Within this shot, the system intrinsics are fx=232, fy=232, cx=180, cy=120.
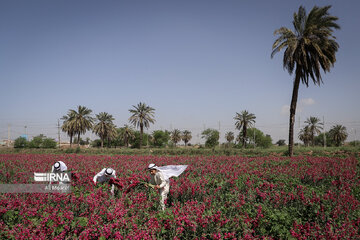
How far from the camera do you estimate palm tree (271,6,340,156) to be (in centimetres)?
1856

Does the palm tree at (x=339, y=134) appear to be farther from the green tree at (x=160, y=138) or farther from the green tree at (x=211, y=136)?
the green tree at (x=160, y=138)

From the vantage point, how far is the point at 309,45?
19.0 meters

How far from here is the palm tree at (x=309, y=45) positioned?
18562 mm

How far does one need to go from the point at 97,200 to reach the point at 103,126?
174 feet

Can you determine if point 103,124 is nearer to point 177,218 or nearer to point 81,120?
point 81,120

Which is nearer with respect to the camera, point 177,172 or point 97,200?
point 97,200

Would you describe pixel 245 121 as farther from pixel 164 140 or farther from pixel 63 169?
pixel 63 169

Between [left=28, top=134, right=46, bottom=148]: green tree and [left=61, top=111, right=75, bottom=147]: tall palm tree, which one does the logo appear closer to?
[left=61, top=111, right=75, bottom=147]: tall palm tree

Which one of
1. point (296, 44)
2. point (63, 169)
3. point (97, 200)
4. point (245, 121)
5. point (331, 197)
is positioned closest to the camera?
point (97, 200)

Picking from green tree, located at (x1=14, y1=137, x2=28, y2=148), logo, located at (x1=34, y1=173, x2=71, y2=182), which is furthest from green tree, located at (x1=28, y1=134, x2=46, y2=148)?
logo, located at (x1=34, y1=173, x2=71, y2=182)

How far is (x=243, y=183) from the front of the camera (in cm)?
833

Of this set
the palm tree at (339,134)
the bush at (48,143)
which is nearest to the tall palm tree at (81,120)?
the bush at (48,143)

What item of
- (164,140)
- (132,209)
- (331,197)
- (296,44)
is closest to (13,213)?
(132,209)

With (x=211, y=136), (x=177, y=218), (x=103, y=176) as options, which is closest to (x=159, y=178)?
(x=103, y=176)
